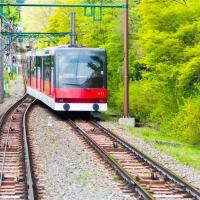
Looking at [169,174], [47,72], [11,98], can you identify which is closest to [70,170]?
[169,174]

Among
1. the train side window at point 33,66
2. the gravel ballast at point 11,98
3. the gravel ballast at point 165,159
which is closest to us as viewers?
the gravel ballast at point 165,159

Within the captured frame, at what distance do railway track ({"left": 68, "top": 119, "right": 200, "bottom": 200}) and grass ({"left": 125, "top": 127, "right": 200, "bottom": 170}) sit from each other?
4.05ft

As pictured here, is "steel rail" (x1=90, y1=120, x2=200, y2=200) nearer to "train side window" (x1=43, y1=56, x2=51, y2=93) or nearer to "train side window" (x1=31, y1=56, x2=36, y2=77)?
"train side window" (x1=43, y1=56, x2=51, y2=93)

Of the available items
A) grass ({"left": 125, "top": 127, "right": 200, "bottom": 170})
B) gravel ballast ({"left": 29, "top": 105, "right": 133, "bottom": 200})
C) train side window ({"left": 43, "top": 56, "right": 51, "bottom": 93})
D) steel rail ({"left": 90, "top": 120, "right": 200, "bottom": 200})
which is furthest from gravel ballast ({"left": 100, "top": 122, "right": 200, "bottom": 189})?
train side window ({"left": 43, "top": 56, "right": 51, "bottom": 93})

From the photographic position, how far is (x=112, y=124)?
2745cm

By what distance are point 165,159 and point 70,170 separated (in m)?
3.38

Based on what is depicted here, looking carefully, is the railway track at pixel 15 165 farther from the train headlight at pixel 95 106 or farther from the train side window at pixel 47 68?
the train side window at pixel 47 68

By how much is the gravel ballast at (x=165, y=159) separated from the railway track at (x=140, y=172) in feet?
1.46

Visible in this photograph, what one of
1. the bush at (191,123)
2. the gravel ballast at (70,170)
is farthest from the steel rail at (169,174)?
the bush at (191,123)

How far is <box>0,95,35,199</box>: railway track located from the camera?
12.0m

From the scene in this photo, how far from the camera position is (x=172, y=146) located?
69.7ft

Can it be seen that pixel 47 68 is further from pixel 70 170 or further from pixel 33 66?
pixel 70 170

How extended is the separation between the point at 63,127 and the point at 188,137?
17.8ft

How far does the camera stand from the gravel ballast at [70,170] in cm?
1211
